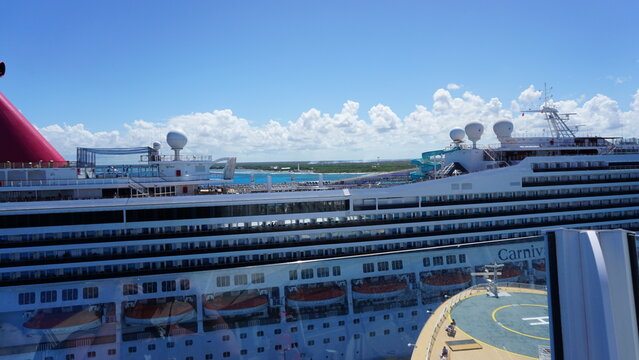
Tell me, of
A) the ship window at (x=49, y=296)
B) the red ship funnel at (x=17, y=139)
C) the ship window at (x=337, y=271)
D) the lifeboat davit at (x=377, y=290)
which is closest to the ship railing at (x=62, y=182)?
the red ship funnel at (x=17, y=139)

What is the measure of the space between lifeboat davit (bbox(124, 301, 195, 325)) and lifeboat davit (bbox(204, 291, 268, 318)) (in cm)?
96

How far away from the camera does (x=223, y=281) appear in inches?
789

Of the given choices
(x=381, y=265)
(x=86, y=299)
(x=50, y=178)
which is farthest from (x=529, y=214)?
(x=50, y=178)

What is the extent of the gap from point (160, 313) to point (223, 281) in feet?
11.9

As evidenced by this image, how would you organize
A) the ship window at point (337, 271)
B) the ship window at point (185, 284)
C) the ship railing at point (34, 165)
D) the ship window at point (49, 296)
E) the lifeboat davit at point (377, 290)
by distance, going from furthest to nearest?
the ship railing at point (34, 165), the ship window at point (337, 271), the lifeboat davit at point (377, 290), the ship window at point (185, 284), the ship window at point (49, 296)

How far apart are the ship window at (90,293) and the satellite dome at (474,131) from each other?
90.9ft

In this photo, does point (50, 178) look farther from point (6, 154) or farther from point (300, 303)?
point (300, 303)

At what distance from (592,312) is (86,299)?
2086cm

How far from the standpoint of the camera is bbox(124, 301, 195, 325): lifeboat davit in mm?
19500

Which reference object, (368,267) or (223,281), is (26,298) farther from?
(368,267)

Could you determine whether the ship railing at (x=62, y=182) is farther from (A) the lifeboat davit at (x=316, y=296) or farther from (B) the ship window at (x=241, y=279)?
(A) the lifeboat davit at (x=316, y=296)

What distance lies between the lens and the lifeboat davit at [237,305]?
19750 mm

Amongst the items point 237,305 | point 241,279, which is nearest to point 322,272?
point 241,279

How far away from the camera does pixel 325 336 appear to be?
20.5 meters
